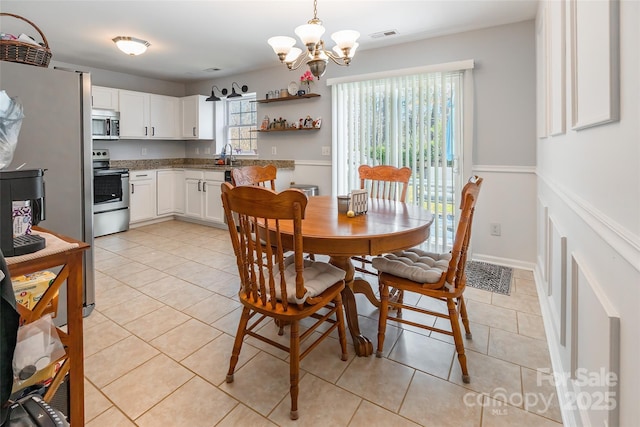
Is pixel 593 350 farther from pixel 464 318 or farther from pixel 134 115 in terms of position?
pixel 134 115

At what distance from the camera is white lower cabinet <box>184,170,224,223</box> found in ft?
16.6

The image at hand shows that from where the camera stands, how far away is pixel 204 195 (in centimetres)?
521

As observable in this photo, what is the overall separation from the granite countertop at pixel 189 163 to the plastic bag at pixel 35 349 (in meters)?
3.83

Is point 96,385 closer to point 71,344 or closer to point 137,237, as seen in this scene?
point 71,344

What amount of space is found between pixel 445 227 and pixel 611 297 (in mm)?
2778

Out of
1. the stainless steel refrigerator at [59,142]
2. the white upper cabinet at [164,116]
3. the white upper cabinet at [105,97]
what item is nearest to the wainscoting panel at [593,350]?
the stainless steel refrigerator at [59,142]

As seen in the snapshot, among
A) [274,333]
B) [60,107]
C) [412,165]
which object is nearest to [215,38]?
[60,107]

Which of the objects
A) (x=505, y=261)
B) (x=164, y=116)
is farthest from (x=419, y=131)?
(x=164, y=116)

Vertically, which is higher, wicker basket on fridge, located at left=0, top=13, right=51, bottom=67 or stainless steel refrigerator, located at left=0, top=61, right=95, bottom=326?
wicker basket on fridge, located at left=0, top=13, right=51, bottom=67

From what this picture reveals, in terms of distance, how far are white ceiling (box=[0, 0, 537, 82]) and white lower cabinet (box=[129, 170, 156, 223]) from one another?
5.63ft

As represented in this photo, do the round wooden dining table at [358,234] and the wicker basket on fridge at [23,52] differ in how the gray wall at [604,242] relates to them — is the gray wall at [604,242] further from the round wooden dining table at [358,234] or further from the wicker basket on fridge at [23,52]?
the wicker basket on fridge at [23,52]

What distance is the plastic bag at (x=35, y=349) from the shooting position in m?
1.01

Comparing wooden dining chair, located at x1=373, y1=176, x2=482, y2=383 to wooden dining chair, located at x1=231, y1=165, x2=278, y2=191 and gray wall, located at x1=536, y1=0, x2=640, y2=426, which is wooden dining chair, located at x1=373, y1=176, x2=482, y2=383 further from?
wooden dining chair, located at x1=231, y1=165, x2=278, y2=191

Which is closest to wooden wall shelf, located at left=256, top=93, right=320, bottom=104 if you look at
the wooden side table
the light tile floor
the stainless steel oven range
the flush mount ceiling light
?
the flush mount ceiling light
